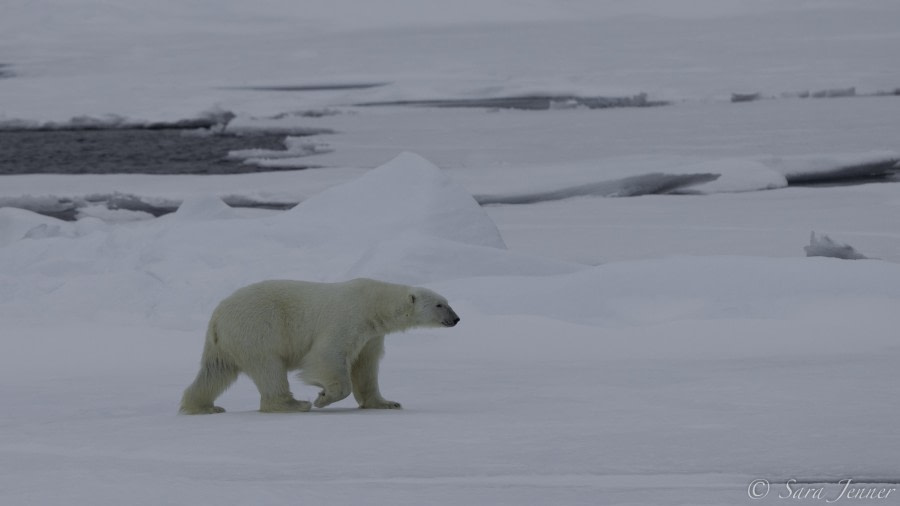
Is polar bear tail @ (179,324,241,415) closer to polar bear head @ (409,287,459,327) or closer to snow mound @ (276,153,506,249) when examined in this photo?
polar bear head @ (409,287,459,327)

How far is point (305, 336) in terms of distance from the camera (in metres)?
3.60

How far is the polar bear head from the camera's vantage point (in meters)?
3.67

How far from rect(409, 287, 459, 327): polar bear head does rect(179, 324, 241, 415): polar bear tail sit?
59 centimetres

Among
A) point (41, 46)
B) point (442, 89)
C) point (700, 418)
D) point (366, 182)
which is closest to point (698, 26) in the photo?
point (442, 89)

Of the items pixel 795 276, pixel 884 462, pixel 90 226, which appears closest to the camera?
pixel 884 462

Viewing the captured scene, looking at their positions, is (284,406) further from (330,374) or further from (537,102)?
(537,102)

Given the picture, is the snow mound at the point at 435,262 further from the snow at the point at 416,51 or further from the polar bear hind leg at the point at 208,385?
the snow at the point at 416,51

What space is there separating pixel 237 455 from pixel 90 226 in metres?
5.92

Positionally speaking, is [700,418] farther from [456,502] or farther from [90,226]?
[90,226]

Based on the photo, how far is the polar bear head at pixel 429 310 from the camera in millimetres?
3674

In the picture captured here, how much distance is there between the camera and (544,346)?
4633 millimetres

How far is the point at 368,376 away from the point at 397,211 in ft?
12.1

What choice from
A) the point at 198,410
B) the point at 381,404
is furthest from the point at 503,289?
the point at 198,410

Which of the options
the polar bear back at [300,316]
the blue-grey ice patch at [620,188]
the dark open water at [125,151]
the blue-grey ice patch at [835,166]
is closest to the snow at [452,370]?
the polar bear back at [300,316]
